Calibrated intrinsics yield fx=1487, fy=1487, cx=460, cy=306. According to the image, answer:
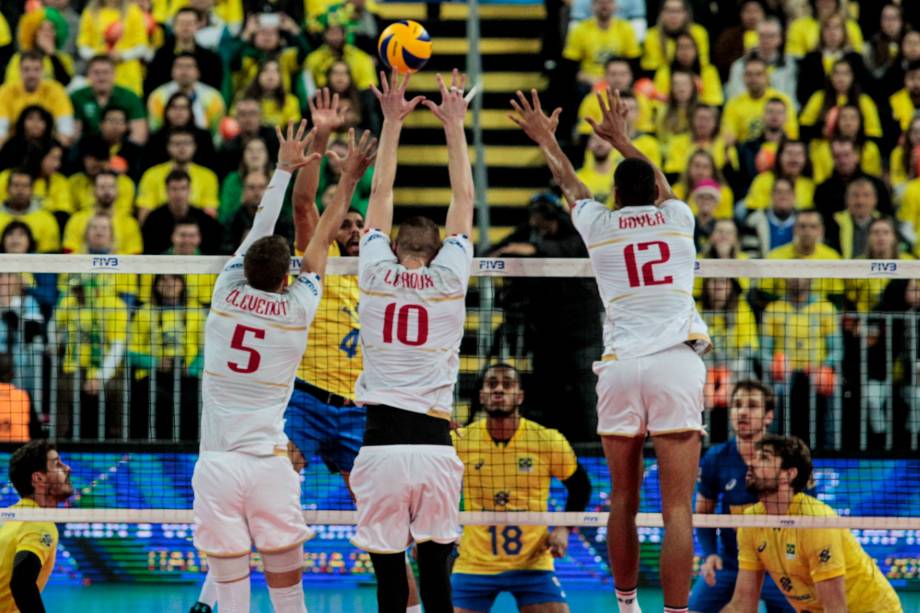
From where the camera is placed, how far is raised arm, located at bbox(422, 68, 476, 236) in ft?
29.1

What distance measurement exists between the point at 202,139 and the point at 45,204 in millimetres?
1876

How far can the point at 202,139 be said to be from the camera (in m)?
16.8

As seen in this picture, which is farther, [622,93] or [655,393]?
[622,93]

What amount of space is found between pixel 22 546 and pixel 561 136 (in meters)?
9.49

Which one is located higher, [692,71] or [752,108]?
[692,71]

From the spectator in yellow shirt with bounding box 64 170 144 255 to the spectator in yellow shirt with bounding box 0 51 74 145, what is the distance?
5.16ft

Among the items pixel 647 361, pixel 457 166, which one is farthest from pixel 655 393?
pixel 457 166

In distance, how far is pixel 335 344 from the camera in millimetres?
10344

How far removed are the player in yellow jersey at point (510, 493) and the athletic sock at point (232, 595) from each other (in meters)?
2.91

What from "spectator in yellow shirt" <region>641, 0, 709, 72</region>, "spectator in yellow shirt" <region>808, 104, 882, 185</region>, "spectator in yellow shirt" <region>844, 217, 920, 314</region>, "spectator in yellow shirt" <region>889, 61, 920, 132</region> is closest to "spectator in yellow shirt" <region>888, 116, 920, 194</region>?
"spectator in yellow shirt" <region>808, 104, 882, 185</region>

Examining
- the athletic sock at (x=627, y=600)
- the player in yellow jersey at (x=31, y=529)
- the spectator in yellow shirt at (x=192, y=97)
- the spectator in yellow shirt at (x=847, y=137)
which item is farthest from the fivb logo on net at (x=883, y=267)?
the spectator in yellow shirt at (x=192, y=97)

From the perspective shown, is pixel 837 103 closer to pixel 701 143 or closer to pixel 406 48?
pixel 701 143

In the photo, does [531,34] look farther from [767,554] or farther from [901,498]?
[767,554]

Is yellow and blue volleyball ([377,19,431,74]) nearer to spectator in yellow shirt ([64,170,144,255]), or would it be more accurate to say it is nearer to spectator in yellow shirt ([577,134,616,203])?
spectator in yellow shirt ([577,134,616,203])
